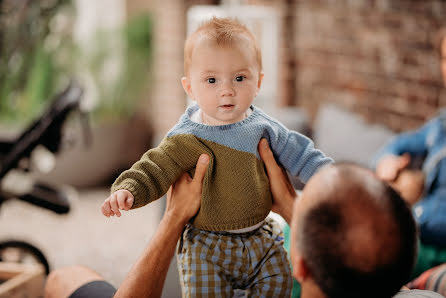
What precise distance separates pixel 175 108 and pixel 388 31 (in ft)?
7.90

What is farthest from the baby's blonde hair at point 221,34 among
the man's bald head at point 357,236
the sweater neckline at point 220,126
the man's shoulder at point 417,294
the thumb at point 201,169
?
the man's shoulder at point 417,294

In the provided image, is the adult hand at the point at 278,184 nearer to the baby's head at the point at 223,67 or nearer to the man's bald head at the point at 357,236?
the baby's head at the point at 223,67

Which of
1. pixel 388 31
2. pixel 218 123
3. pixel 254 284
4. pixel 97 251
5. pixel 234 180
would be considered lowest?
pixel 97 251

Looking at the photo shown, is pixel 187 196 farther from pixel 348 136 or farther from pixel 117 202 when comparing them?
pixel 348 136

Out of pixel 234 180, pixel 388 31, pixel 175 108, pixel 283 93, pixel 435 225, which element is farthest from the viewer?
pixel 175 108

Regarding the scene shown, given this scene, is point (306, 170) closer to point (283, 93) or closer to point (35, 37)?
point (283, 93)

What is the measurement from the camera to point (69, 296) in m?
1.49

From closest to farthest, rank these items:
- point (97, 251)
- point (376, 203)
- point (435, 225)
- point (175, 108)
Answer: point (376, 203), point (435, 225), point (97, 251), point (175, 108)

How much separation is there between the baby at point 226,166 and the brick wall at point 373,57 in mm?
1798

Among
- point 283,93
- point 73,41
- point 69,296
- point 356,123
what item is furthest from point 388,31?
Answer: point 73,41

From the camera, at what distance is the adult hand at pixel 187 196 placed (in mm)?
1288

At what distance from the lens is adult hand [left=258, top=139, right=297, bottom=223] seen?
1.30 meters

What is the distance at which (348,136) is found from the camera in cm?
302

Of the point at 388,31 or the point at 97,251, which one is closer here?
the point at 388,31
